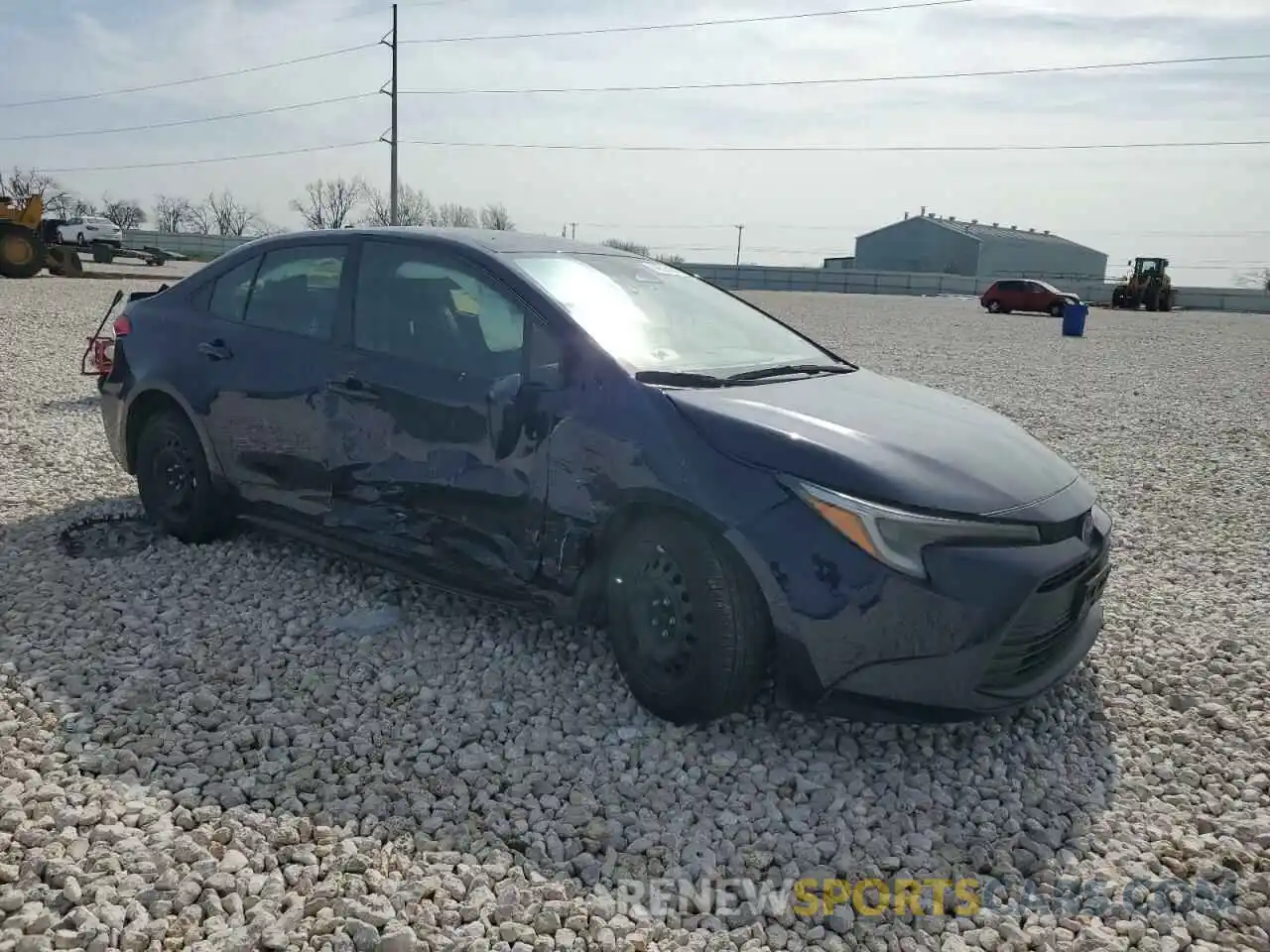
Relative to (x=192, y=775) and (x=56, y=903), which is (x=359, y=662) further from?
(x=56, y=903)

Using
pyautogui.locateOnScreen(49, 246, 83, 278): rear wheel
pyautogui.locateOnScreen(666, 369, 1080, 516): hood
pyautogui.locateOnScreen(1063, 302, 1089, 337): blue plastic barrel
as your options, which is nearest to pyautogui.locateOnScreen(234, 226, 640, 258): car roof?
pyautogui.locateOnScreen(666, 369, 1080, 516): hood

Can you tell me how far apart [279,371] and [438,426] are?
1.04m

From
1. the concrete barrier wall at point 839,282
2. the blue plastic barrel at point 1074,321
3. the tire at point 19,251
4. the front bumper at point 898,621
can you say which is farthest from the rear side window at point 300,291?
the concrete barrier wall at point 839,282

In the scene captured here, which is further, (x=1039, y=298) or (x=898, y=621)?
(x=1039, y=298)

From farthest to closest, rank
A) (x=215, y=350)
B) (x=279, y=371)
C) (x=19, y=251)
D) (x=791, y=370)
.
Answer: (x=19, y=251) < (x=215, y=350) < (x=279, y=371) < (x=791, y=370)

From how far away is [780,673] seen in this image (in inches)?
122

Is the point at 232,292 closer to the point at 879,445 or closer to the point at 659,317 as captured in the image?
the point at 659,317

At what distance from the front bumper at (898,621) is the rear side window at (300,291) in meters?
2.31

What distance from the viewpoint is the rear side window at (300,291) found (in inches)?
171

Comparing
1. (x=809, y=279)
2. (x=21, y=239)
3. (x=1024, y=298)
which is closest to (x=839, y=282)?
(x=809, y=279)

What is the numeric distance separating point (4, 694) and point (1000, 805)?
3.34 m

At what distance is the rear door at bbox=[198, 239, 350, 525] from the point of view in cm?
426

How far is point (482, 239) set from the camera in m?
4.16

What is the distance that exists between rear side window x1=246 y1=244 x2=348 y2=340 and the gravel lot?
116 cm
